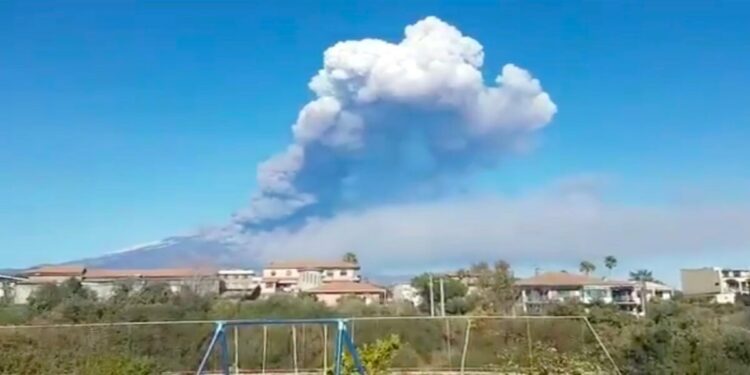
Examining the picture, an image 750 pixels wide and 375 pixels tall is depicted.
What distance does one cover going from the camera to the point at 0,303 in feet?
48.2

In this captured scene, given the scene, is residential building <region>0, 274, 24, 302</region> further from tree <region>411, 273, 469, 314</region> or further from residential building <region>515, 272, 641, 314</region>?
residential building <region>515, 272, 641, 314</region>

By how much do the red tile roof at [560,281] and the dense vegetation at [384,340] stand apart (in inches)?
354

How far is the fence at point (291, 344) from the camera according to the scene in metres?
10.8

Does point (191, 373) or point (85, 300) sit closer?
point (191, 373)

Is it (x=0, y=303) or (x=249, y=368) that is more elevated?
(x=0, y=303)

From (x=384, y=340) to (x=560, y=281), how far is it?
18280 millimetres

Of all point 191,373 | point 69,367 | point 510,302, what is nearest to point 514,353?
point 191,373

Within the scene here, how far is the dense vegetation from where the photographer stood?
29.7ft

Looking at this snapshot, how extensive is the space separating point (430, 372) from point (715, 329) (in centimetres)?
440

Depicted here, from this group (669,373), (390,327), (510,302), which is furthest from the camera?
(510,302)

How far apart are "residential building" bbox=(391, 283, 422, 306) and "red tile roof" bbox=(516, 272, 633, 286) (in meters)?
3.31

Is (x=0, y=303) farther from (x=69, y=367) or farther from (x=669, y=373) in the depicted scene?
(x=669, y=373)

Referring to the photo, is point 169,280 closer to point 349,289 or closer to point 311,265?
point 349,289

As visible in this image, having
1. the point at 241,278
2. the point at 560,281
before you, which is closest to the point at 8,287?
the point at 241,278
